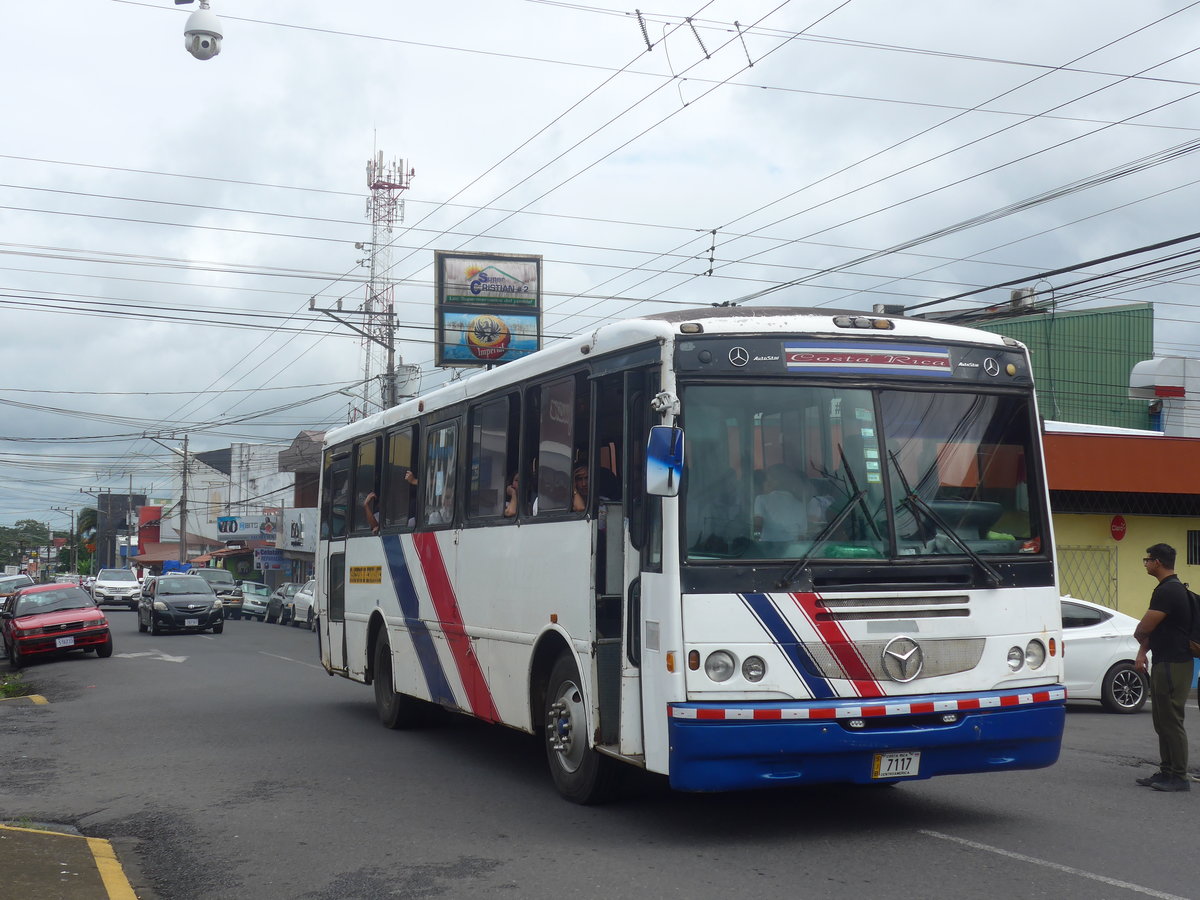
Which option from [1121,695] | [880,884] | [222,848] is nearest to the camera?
[880,884]

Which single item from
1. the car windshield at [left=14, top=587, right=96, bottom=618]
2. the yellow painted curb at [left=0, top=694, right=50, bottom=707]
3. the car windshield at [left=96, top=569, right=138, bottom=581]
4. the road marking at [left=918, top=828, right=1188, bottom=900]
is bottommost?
the yellow painted curb at [left=0, top=694, right=50, bottom=707]

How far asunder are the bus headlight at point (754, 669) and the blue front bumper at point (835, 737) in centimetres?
15

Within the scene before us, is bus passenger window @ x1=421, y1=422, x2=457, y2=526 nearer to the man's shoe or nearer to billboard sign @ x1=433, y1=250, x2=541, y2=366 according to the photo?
the man's shoe

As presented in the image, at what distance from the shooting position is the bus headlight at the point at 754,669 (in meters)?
7.36

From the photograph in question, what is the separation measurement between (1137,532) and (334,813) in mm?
20867

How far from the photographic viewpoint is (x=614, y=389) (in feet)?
28.3

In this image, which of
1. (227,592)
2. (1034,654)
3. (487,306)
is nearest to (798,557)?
(1034,654)

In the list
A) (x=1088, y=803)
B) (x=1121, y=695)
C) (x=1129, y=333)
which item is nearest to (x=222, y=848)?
(x=1088, y=803)

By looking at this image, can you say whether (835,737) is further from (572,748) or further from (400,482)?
(400,482)

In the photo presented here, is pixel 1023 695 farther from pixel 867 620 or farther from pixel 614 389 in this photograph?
pixel 614 389

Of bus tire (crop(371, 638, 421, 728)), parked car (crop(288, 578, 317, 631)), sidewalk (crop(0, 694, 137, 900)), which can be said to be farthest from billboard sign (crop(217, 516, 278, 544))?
sidewalk (crop(0, 694, 137, 900))

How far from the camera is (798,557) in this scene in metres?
7.56

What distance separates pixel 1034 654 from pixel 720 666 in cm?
205

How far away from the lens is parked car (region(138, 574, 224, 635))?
3500 centimetres
